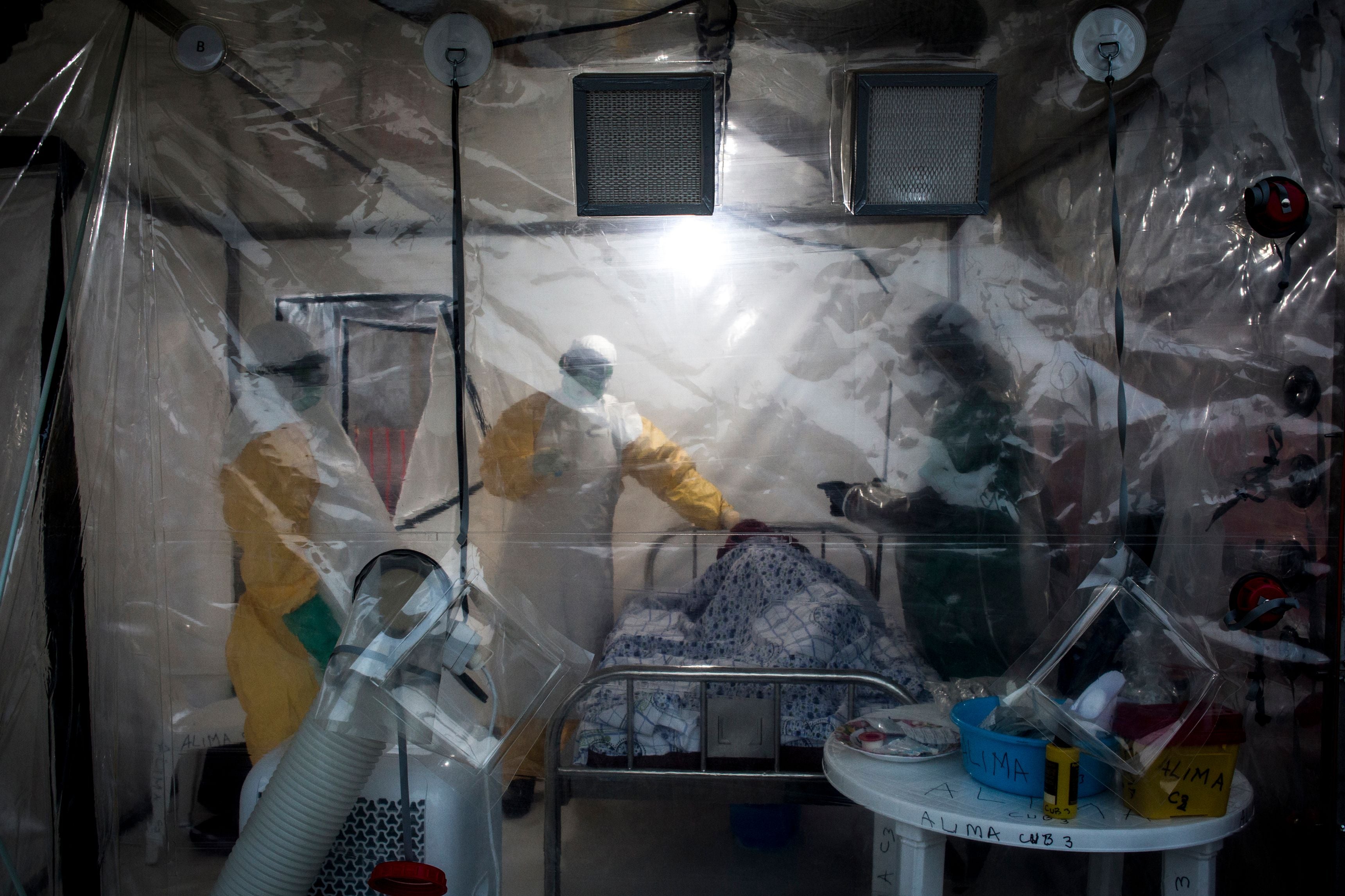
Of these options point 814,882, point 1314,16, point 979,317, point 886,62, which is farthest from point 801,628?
point 1314,16

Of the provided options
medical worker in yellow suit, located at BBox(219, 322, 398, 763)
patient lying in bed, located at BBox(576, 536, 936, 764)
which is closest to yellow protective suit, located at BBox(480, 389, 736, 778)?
patient lying in bed, located at BBox(576, 536, 936, 764)

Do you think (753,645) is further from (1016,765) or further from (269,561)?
(269,561)

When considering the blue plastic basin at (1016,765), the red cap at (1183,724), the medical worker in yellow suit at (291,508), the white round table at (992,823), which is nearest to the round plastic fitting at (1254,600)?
the white round table at (992,823)

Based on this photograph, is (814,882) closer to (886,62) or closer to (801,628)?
(801,628)

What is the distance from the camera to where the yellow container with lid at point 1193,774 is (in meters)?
1.24

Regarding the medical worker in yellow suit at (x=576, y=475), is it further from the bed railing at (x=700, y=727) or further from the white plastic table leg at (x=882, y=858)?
the white plastic table leg at (x=882, y=858)

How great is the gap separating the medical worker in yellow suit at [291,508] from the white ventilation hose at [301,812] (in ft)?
1.52

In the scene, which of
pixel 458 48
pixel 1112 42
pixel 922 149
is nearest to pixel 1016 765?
pixel 922 149

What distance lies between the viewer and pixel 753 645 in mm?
1878

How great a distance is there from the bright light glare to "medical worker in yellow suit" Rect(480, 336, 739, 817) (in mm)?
224

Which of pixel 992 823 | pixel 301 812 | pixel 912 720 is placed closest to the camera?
pixel 992 823

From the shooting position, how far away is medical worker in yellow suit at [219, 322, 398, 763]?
183 cm

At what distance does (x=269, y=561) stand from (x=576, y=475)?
69 cm

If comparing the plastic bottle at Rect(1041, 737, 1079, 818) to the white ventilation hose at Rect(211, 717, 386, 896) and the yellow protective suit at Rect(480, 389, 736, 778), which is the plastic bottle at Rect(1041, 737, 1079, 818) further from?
the white ventilation hose at Rect(211, 717, 386, 896)
